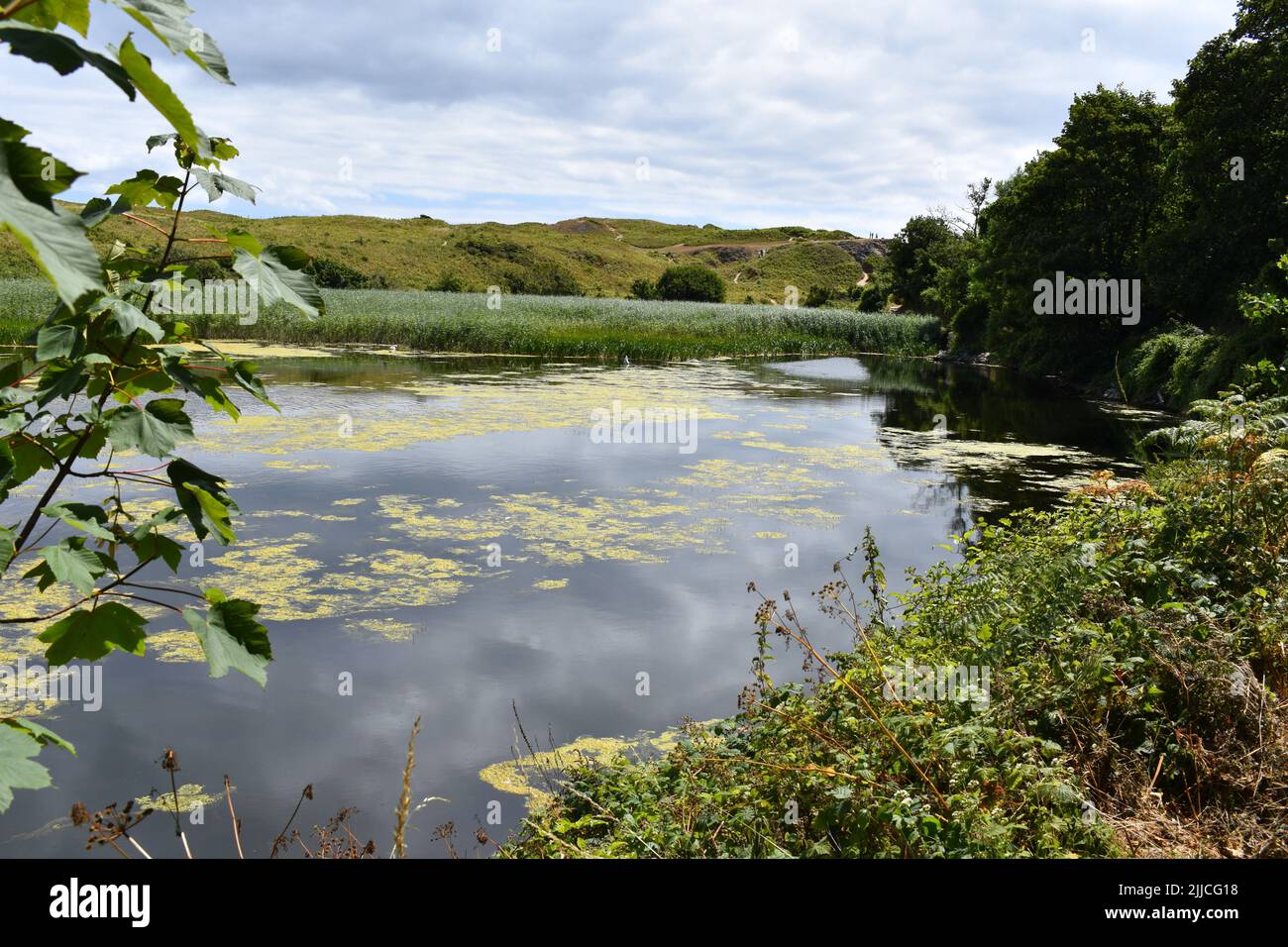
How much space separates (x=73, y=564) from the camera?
56.7 inches

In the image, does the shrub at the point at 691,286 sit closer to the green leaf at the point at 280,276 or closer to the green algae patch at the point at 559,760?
the green algae patch at the point at 559,760

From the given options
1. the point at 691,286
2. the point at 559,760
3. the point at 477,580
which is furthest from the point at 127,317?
the point at 691,286

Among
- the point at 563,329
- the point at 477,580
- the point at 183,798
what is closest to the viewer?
the point at 183,798

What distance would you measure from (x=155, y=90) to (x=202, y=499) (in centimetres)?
77

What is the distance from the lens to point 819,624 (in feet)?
21.1

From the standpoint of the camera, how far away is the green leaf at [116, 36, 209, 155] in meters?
0.88

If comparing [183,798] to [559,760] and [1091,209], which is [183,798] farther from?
[1091,209]

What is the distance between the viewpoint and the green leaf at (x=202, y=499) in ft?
4.70

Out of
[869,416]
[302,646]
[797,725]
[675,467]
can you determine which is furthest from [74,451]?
[869,416]

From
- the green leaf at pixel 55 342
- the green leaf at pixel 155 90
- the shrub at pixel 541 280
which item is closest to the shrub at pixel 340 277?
the shrub at pixel 541 280

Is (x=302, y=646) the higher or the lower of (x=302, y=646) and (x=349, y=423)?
the lower

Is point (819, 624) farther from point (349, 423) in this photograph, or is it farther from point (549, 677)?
point (349, 423)

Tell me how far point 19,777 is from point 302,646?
4905 millimetres
